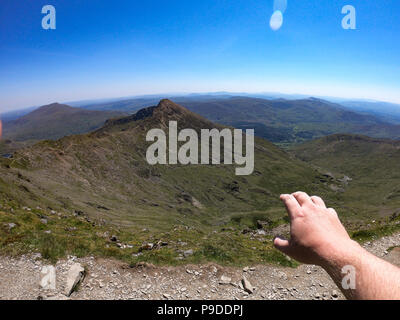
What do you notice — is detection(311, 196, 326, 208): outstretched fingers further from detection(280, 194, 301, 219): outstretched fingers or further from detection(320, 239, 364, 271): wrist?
detection(320, 239, 364, 271): wrist

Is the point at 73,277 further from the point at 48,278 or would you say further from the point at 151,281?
the point at 151,281

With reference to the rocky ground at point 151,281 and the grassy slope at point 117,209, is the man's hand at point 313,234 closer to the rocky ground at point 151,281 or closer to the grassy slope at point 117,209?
the rocky ground at point 151,281

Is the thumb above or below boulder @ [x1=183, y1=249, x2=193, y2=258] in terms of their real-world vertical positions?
above

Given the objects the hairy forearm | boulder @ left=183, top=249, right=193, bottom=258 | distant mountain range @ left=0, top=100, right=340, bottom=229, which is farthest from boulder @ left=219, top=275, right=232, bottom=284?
distant mountain range @ left=0, top=100, right=340, bottom=229
